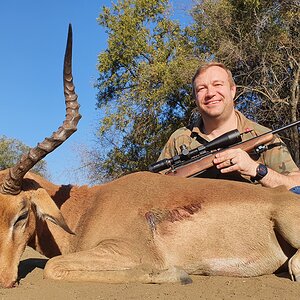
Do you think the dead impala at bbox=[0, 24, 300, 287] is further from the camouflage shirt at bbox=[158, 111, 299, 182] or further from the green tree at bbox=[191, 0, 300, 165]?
the green tree at bbox=[191, 0, 300, 165]

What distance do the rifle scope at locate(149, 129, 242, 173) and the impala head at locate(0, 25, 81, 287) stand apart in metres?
1.45

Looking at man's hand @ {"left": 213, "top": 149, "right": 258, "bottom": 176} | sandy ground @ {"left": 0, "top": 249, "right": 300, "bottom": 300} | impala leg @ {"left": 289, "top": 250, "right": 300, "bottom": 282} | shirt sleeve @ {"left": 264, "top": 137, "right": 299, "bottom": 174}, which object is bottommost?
impala leg @ {"left": 289, "top": 250, "right": 300, "bottom": 282}

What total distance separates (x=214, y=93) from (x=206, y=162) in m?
1.18

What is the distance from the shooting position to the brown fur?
4570 millimetres

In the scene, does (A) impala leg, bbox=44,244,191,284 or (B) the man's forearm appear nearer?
(A) impala leg, bbox=44,244,191,284

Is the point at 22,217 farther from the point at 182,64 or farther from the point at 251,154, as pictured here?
the point at 182,64

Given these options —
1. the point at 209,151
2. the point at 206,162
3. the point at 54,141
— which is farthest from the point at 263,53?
the point at 54,141

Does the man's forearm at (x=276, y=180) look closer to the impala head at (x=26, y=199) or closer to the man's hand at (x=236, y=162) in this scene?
the man's hand at (x=236, y=162)

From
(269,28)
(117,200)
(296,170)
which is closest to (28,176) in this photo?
(117,200)

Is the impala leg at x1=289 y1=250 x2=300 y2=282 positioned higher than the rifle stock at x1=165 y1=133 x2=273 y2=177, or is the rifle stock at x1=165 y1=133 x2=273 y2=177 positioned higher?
the rifle stock at x1=165 y1=133 x2=273 y2=177

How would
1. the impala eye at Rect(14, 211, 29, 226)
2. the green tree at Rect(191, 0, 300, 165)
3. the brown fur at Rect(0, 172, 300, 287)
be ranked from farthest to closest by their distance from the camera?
the green tree at Rect(191, 0, 300, 165) < the impala eye at Rect(14, 211, 29, 226) < the brown fur at Rect(0, 172, 300, 287)

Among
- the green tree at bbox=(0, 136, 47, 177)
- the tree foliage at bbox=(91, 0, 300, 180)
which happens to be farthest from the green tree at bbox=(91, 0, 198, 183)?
the green tree at bbox=(0, 136, 47, 177)

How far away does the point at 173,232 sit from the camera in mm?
4906

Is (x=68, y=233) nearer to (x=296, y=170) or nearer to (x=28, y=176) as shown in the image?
(x=28, y=176)
